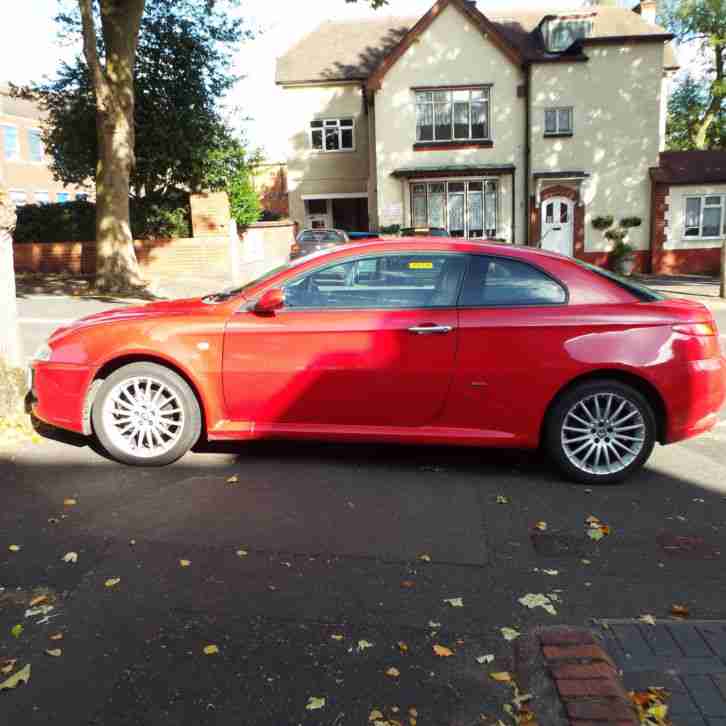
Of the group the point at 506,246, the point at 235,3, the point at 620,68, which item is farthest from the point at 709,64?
the point at 506,246

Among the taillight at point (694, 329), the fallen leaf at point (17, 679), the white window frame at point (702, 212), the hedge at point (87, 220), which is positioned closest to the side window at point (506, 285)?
the taillight at point (694, 329)

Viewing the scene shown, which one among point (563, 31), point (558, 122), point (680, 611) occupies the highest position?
point (563, 31)

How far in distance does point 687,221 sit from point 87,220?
20.9 meters

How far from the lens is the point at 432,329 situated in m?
5.16

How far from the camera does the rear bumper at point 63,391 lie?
537 cm

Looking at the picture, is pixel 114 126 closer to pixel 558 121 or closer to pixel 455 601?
pixel 455 601

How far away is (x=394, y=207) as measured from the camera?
95.3ft

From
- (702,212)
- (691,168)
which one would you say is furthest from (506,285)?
(691,168)

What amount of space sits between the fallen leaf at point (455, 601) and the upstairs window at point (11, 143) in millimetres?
48385

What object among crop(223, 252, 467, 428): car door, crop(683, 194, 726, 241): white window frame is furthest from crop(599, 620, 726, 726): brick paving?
crop(683, 194, 726, 241): white window frame

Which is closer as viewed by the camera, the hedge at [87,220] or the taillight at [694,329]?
the taillight at [694,329]

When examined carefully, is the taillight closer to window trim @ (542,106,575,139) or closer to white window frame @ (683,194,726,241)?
window trim @ (542,106,575,139)

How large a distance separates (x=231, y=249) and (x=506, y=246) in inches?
678

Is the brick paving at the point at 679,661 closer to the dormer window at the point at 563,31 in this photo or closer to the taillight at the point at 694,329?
the taillight at the point at 694,329
